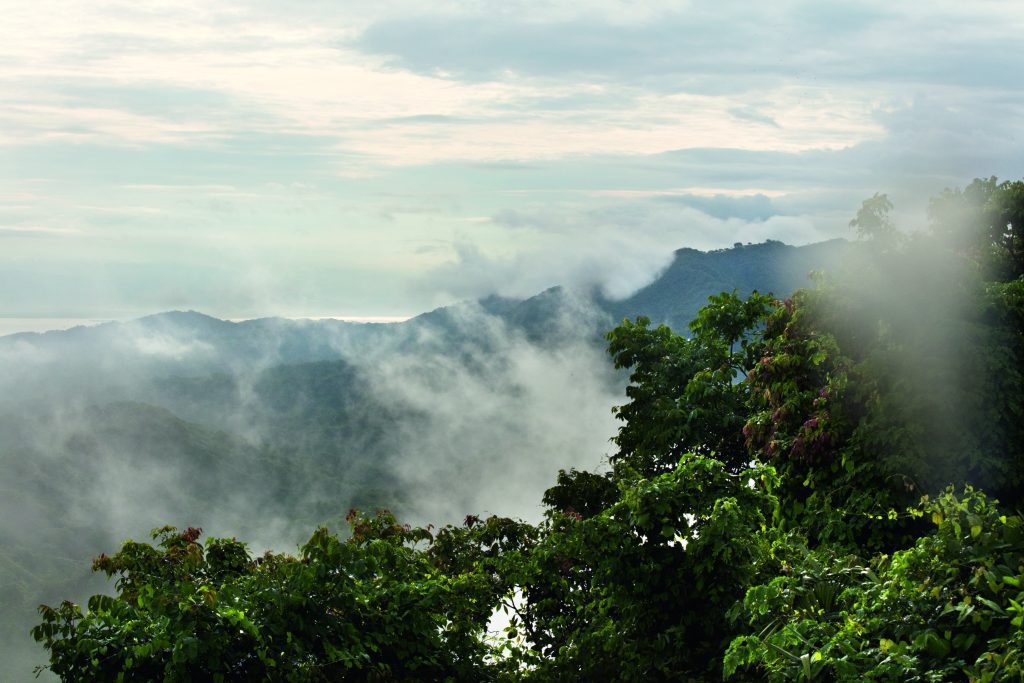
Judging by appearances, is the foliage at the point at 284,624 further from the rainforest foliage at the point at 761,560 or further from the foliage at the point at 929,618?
the foliage at the point at 929,618

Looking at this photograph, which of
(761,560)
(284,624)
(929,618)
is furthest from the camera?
(761,560)

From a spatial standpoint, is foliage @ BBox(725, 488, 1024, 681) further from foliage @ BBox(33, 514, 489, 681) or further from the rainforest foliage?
foliage @ BBox(33, 514, 489, 681)

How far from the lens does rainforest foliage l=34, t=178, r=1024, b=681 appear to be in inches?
342

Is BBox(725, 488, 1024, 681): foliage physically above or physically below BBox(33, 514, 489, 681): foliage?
above

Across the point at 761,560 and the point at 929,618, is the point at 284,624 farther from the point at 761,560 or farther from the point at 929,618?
the point at 929,618

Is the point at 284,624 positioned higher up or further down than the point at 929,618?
further down

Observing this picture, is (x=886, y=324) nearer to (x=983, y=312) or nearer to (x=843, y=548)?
(x=983, y=312)

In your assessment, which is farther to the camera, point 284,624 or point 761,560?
point 761,560

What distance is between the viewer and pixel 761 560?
12.1 m

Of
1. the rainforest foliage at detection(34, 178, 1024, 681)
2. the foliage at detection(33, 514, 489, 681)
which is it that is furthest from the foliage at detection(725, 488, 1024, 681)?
the foliage at detection(33, 514, 489, 681)

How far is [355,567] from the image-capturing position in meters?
11.2

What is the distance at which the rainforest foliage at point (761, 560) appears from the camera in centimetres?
869

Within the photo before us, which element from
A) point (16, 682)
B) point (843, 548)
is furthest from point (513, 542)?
point (16, 682)

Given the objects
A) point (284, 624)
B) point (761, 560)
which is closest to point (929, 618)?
point (761, 560)
